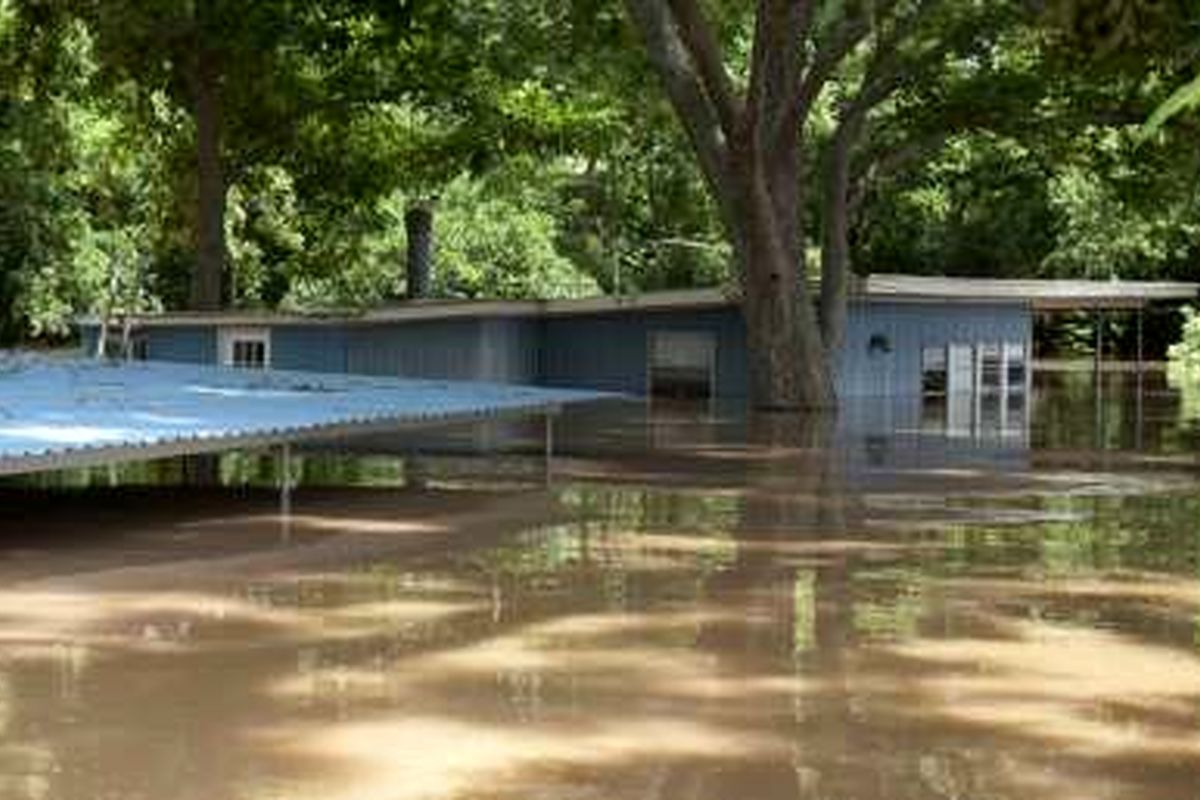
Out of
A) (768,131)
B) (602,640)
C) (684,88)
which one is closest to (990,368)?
(768,131)

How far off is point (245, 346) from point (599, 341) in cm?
794

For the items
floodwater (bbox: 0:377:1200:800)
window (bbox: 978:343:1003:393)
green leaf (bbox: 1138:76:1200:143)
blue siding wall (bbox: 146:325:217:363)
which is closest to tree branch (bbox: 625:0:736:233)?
blue siding wall (bbox: 146:325:217:363)

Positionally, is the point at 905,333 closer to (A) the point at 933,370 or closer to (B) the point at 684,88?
(A) the point at 933,370

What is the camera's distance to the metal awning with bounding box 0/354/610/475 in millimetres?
13672

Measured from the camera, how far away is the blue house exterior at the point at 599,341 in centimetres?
3422

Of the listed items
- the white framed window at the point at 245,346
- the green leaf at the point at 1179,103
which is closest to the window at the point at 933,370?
the white framed window at the point at 245,346

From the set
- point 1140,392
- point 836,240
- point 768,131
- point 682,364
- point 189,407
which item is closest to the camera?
point 189,407

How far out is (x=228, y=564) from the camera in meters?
13.6

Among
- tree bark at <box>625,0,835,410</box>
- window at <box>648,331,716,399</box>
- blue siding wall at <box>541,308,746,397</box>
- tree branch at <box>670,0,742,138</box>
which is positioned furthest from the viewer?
blue siding wall at <box>541,308,746,397</box>

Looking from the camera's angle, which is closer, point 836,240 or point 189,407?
point 189,407

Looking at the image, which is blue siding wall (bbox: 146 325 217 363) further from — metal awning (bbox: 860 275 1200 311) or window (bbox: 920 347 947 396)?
window (bbox: 920 347 947 396)

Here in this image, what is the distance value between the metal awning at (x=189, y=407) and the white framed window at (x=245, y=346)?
10.2 metres

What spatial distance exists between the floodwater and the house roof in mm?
14194

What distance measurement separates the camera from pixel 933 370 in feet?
136
